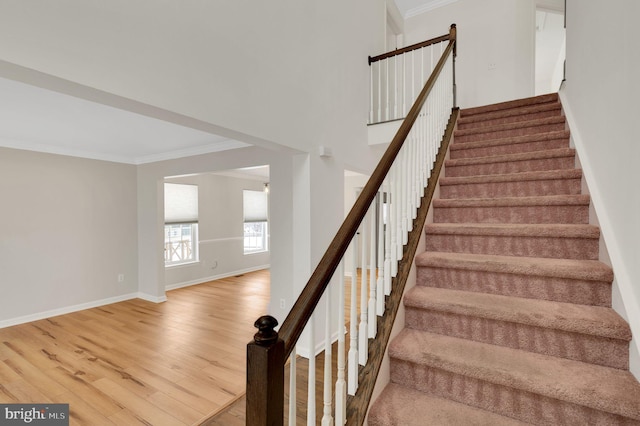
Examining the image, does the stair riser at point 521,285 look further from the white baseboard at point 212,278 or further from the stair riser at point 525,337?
the white baseboard at point 212,278

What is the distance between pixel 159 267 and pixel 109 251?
2.62ft

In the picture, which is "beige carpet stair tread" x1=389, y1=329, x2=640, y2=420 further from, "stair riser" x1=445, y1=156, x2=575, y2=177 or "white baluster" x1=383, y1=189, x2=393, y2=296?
"stair riser" x1=445, y1=156, x2=575, y2=177

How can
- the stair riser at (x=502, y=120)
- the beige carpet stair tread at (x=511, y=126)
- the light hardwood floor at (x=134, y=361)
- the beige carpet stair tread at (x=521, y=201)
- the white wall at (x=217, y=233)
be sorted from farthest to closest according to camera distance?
1. the white wall at (x=217, y=233)
2. the stair riser at (x=502, y=120)
3. the beige carpet stair tread at (x=511, y=126)
4. the light hardwood floor at (x=134, y=361)
5. the beige carpet stair tread at (x=521, y=201)

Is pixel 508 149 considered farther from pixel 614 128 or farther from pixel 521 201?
pixel 614 128

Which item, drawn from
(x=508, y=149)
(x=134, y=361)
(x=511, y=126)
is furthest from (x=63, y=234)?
(x=511, y=126)

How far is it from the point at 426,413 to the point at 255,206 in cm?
677

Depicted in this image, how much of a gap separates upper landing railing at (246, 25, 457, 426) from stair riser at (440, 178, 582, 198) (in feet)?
0.71

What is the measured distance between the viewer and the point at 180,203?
19.1 feet

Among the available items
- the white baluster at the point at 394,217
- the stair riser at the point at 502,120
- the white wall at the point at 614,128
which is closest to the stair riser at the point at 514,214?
the white wall at the point at 614,128

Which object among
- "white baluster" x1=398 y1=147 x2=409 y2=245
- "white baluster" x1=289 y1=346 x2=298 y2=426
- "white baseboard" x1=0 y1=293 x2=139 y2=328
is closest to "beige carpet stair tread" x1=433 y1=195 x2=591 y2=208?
"white baluster" x1=398 y1=147 x2=409 y2=245

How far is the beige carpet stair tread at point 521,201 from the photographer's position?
5.82ft

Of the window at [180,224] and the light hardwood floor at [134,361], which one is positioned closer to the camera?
the light hardwood floor at [134,361]

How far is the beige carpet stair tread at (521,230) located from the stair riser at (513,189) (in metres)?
0.37

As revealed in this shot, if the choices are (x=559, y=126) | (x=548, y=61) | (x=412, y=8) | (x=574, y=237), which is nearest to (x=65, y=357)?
(x=574, y=237)
